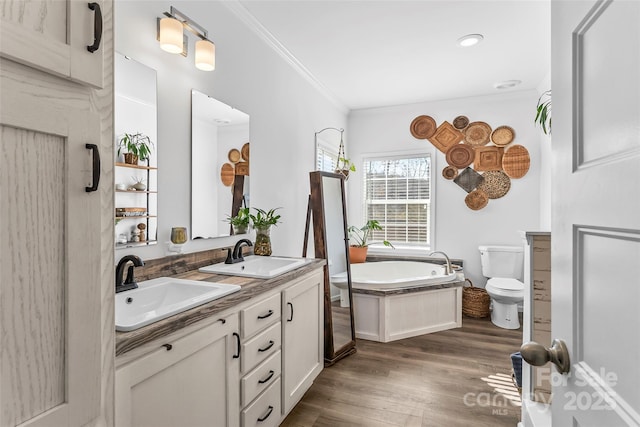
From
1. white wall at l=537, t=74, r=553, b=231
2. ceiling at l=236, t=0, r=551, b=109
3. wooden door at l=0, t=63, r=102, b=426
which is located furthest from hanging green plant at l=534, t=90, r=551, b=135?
wooden door at l=0, t=63, r=102, b=426

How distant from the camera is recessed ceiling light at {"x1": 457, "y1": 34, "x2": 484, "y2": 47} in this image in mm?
2740

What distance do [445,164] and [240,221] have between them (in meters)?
3.07

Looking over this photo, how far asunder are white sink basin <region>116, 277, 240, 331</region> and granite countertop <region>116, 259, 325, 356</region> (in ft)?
0.08

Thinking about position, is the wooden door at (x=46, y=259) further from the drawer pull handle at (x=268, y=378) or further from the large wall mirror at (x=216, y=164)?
the large wall mirror at (x=216, y=164)

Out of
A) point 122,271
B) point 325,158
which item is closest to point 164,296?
point 122,271

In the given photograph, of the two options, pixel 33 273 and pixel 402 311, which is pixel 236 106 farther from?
pixel 402 311

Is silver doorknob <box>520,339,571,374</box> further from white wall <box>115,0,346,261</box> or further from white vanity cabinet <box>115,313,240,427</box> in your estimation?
white wall <box>115,0,346,261</box>

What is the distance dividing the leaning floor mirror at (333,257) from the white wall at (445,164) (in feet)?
5.62

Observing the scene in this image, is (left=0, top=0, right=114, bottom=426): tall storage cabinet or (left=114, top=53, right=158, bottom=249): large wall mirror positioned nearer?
(left=0, top=0, right=114, bottom=426): tall storage cabinet

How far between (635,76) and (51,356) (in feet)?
3.55

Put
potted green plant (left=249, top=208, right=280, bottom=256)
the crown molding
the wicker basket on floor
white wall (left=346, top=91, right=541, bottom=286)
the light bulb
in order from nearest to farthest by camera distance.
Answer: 1. the light bulb
2. the crown molding
3. potted green plant (left=249, top=208, right=280, bottom=256)
4. the wicker basket on floor
5. white wall (left=346, top=91, right=541, bottom=286)

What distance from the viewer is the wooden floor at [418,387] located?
6.58 feet

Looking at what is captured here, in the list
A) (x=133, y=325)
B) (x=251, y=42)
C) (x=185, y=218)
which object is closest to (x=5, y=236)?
(x=133, y=325)

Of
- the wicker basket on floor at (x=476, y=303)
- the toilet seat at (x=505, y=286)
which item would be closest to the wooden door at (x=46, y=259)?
the toilet seat at (x=505, y=286)
